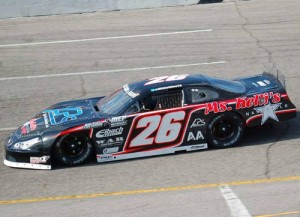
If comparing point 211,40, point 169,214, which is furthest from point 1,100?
point 169,214

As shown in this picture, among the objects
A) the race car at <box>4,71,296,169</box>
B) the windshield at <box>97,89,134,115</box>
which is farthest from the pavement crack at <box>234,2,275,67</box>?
the windshield at <box>97,89,134,115</box>

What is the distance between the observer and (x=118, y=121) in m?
10.9

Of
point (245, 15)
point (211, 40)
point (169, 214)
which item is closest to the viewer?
point (169, 214)

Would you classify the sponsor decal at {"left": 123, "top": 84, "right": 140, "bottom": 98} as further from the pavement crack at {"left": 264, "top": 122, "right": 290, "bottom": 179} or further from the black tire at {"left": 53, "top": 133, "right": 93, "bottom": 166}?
the pavement crack at {"left": 264, "top": 122, "right": 290, "bottom": 179}

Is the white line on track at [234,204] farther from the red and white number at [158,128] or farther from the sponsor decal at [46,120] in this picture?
the sponsor decal at [46,120]

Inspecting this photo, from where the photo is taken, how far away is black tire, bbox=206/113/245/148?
11148 mm

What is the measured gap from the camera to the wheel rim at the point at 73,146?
428 inches

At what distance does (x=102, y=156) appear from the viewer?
1101 centimetres

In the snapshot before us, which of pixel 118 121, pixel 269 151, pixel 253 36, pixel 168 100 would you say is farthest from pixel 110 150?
pixel 253 36

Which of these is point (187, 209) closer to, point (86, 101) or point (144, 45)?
point (86, 101)

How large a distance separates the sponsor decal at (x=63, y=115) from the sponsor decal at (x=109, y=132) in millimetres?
540

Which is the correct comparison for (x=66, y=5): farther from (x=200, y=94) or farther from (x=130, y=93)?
(x=200, y=94)

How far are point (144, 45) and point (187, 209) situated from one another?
32.5 ft

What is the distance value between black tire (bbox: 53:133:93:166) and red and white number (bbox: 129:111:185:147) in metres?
0.75
